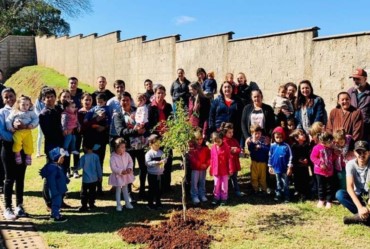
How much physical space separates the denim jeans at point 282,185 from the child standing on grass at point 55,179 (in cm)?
362

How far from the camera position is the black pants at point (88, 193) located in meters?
7.15

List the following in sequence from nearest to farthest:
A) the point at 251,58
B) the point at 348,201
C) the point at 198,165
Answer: the point at 348,201 → the point at 198,165 → the point at 251,58

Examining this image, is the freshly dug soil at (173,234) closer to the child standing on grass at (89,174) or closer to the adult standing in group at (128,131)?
the child standing on grass at (89,174)

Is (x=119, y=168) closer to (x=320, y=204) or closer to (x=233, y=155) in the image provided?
(x=233, y=155)

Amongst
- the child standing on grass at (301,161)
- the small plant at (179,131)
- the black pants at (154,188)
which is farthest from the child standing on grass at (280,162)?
the black pants at (154,188)

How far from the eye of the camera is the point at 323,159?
6984mm

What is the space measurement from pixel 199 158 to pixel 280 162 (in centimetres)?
139

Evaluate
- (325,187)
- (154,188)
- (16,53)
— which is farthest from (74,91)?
(16,53)

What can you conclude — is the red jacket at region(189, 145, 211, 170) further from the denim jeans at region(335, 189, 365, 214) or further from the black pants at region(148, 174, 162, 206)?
the denim jeans at region(335, 189, 365, 214)

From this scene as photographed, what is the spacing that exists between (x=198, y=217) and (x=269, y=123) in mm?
2174

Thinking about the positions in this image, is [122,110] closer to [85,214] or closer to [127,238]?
[85,214]

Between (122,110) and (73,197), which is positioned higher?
(122,110)

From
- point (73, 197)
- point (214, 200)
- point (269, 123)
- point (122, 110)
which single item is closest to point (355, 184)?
point (269, 123)

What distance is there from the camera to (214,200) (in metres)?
7.42
